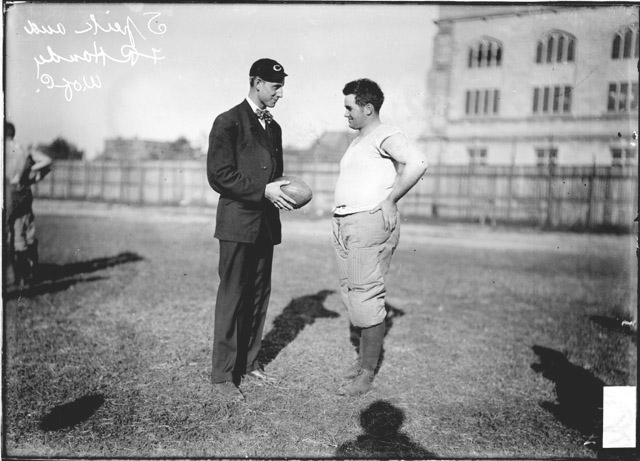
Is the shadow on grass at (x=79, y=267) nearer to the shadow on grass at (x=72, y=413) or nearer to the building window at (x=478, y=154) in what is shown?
the shadow on grass at (x=72, y=413)

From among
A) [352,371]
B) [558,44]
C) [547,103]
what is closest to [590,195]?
[547,103]

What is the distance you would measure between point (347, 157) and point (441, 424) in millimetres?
1963

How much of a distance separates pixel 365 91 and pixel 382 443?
94.3 inches

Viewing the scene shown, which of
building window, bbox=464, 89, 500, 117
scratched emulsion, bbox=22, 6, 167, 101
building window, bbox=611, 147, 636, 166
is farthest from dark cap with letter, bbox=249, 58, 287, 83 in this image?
building window, bbox=464, 89, 500, 117

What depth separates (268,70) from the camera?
3832 millimetres

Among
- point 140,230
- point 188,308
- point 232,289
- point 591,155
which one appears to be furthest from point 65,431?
point 591,155

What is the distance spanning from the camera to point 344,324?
19.4 feet

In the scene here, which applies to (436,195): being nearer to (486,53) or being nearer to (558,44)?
(486,53)

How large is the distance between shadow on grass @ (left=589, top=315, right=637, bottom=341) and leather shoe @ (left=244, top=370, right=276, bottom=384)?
398cm

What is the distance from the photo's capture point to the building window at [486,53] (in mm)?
22506

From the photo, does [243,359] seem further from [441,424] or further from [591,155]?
[591,155]

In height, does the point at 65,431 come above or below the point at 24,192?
below

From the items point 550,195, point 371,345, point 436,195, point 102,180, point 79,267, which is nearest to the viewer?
point 371,345

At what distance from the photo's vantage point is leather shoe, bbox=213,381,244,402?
3.72 metres
